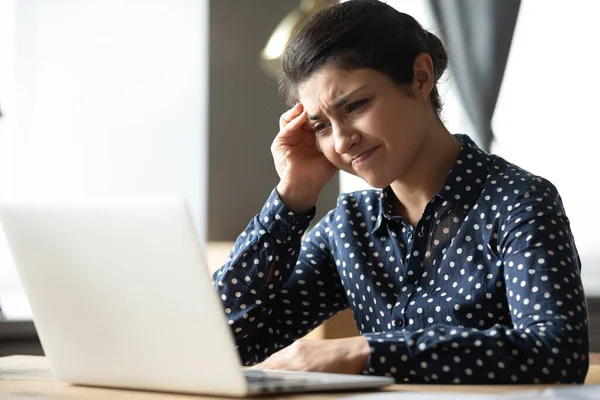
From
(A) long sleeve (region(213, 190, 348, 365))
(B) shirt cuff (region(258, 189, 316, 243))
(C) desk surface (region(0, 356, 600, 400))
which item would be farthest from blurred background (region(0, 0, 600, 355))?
(C) desk surface (region(0, 356, 600, 400))

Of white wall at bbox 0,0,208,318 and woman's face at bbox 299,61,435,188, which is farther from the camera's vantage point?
white wall at bbox 0,0,208,318

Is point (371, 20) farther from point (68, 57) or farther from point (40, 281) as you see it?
Result: point (68, 57)

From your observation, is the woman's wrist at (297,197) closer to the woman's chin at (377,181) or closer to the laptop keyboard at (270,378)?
the woman's chin at (377,181)

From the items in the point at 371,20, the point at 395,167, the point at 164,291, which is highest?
the point at 371,20

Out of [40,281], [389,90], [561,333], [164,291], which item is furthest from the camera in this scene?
[389,90]

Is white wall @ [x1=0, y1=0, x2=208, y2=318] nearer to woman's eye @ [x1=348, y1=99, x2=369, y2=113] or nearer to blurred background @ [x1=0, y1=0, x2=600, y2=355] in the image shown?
blurred background @ [x1=0, y1=0, x2=600, y2=355]

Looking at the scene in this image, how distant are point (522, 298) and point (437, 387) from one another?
30 cm

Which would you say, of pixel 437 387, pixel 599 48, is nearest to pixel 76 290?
pixel 437 387

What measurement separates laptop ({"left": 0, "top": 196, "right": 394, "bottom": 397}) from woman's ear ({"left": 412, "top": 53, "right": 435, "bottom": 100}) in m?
0.71

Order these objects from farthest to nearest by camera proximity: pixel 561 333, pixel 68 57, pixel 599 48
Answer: pixel 68 57
pixel 599 48
pixel 561 333

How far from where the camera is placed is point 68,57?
127 inches

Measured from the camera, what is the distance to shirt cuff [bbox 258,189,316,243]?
1719 mm

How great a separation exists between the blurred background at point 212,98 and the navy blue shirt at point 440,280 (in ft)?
3.55

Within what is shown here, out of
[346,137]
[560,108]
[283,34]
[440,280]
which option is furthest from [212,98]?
[440,280]
